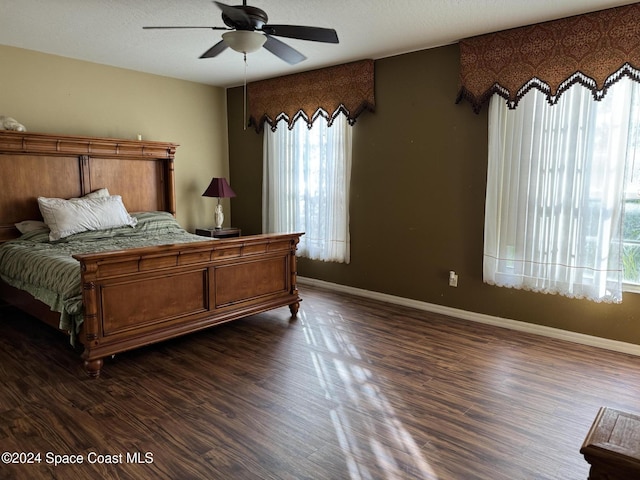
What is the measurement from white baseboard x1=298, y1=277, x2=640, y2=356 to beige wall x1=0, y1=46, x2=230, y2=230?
2.23 metres

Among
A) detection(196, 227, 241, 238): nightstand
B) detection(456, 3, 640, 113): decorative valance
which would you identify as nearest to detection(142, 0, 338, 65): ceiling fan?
detection(456, 3, 640, 113): decorative valance

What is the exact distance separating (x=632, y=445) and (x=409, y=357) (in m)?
2.33

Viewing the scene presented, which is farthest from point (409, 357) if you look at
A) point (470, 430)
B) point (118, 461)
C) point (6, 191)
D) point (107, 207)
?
point (6, 191)

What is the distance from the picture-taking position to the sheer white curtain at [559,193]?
3.31 meters

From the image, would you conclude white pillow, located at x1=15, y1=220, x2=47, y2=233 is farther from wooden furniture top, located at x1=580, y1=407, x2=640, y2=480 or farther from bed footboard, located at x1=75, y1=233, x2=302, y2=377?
wooden furniture top, located at x1=580, y1=407, x2=640, y2=480

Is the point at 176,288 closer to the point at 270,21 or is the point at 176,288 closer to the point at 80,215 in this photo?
the point at 80,215

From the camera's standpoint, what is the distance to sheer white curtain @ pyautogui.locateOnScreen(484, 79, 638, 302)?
130 inches

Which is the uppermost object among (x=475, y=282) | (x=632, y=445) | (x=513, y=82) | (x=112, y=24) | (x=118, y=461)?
(x=112, y=24)

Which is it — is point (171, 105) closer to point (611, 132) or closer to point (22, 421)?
point (22, 421)

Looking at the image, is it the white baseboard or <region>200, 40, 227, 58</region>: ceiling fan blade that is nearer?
<region>200, 40, 227, 58</region>: ceiling fan blade

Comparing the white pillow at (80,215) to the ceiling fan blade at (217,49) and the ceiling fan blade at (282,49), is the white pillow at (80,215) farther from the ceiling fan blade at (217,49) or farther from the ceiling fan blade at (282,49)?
the ceiling fan blade at (282,49)

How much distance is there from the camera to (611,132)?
3.28 m

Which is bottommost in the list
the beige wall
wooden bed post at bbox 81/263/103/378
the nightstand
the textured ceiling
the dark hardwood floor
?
the dark hardwood floor

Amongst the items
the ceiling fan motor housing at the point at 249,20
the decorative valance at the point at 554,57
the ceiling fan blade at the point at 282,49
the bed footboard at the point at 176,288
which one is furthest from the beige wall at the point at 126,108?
the decorative valance at the point at 554,57
